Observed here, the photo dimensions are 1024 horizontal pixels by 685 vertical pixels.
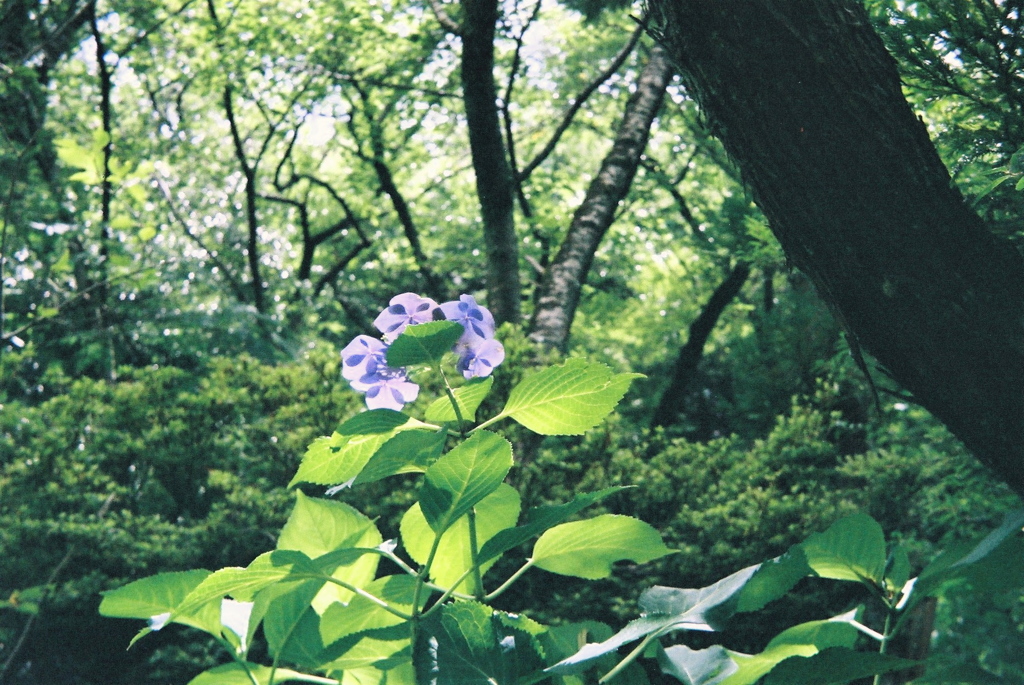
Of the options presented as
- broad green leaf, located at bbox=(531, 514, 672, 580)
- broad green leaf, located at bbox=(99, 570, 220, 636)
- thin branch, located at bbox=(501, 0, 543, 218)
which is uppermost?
thin branch, located at bbox=(501, 0, 543, 218)

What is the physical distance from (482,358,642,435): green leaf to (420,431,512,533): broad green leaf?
85 mm

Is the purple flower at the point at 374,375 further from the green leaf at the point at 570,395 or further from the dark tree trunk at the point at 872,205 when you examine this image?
the dark tree trunk at the point at 872,205

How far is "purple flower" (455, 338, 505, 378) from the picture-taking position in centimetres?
111

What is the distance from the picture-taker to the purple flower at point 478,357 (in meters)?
1.11

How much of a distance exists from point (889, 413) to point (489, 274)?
9.05 ft

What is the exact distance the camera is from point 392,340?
113cm

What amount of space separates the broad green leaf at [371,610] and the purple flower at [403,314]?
0.34 m

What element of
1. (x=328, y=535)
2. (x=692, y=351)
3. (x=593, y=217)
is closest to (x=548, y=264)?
(x=593, y=217)

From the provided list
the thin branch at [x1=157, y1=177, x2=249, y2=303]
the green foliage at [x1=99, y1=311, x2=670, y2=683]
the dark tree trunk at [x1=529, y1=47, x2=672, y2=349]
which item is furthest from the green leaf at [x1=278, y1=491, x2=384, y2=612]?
the thin branch at [x1=157, y1=177, x2=249, y2=303]

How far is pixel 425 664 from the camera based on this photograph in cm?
80

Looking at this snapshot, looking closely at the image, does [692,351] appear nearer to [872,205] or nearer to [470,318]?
[872,205]

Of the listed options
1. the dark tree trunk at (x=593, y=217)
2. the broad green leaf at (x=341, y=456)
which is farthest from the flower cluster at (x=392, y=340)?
the dark tree trunk at (x=593, y=217)

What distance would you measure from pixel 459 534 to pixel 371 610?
13 cm

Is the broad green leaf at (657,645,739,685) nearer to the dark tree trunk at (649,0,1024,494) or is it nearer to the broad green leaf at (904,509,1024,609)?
the broad green leaf at (904,509,1024,609)
